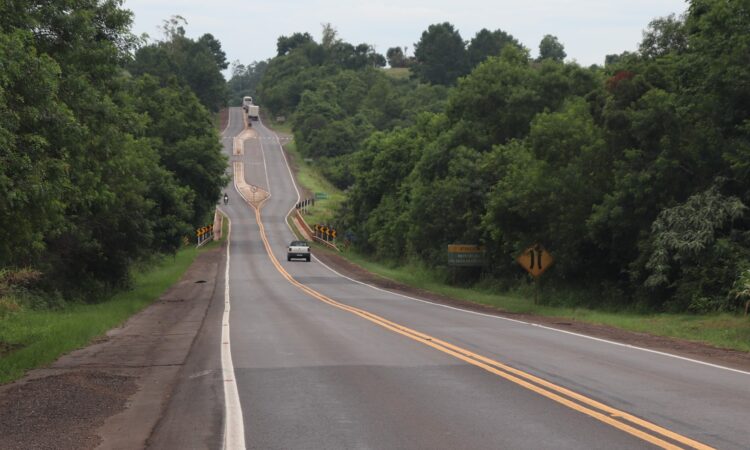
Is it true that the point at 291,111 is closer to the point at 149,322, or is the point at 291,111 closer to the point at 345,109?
the point at 345,109

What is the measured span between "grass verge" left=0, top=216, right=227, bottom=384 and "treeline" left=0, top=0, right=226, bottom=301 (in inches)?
64.4

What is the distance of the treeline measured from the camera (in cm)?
1456

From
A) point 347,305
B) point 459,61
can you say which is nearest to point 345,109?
point 459,61

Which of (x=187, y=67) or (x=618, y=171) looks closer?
(x=618, y=171)

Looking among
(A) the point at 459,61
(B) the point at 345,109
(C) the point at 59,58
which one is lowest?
(C) the point at 59,58

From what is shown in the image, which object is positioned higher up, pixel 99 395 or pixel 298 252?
pixel 298 252

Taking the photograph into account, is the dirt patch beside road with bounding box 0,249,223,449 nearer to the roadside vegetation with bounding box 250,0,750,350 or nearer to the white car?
the roadside vegetation with bounding box 250,0,750,350

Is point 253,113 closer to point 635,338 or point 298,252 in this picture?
point 298,252

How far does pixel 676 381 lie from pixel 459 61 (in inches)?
7500

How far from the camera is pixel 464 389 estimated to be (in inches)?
441

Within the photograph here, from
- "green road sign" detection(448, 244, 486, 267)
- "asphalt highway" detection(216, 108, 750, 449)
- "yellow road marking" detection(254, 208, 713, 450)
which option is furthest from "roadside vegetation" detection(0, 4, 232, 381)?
"green road sign" detection(448, 244, 486, 267)

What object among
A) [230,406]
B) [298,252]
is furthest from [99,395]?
[298,252]

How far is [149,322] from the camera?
23812 mm

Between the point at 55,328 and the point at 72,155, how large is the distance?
391cm
